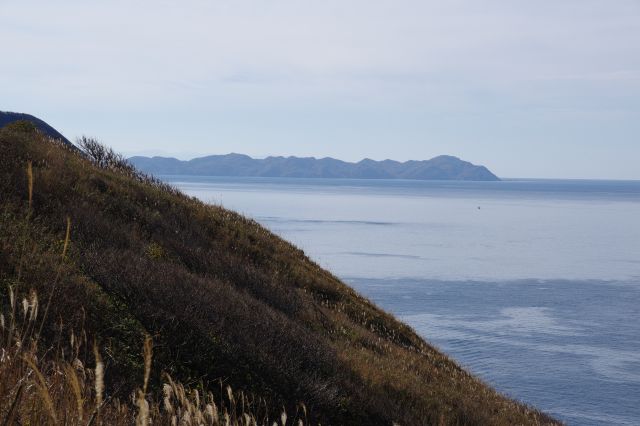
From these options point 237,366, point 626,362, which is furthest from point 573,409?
point 237,366

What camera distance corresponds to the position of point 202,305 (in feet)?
31.1

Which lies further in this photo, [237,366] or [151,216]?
[151,216]

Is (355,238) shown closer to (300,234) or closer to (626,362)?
(300,234)

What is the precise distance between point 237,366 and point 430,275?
190 ft

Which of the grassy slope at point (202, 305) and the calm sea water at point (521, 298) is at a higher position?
the grassy slope at point (202, 305)

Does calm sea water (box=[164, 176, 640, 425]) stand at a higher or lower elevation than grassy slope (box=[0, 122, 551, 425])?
lower

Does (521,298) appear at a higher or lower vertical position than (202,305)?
lower

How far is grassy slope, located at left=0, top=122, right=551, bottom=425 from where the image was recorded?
8.25 m

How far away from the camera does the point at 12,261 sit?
886 cm

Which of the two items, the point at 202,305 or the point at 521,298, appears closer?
the point at 202,305

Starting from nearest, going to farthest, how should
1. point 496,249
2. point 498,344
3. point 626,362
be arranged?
point 626,362
point 498,344
point 496,249

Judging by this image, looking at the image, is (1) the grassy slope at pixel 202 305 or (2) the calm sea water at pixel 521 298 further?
(2) the calm sea water at pixel 521 298

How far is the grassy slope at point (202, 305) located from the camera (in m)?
8.25

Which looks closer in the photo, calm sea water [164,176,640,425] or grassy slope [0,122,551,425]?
grassy slope [0,122,551,425]
